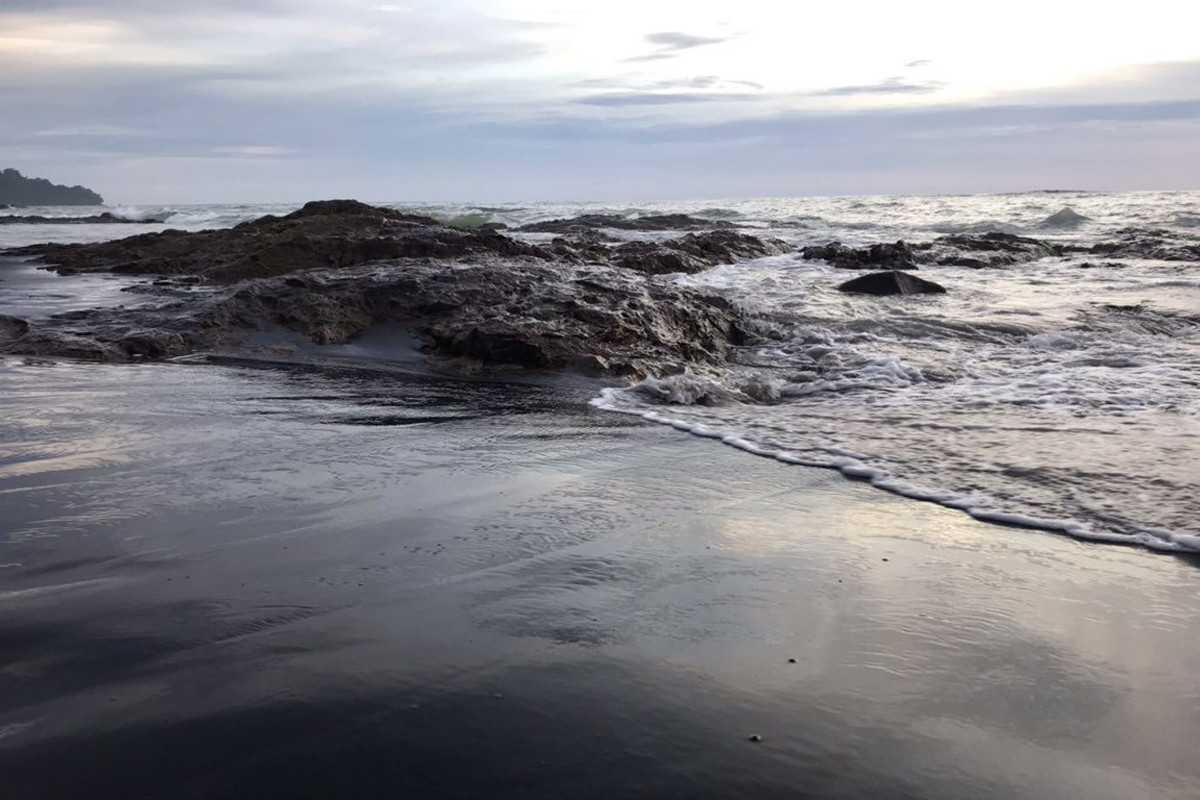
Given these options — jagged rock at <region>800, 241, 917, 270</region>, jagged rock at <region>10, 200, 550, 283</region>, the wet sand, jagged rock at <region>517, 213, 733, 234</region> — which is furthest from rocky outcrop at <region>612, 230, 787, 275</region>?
the wet sand

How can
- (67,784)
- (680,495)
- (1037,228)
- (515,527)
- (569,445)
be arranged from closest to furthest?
1. (67,784)
2. (515,527)
3. (680,495)
4. (569,445)
5. (1037,228)

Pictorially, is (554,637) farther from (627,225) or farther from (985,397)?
(627,225)

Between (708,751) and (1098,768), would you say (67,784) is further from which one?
(1098,768)

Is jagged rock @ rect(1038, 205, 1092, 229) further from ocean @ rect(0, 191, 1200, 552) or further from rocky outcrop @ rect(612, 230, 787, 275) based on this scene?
ocean @ rect(0, 191, 1200, 552)

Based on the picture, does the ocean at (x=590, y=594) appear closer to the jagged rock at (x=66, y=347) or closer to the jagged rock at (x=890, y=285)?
the jagged rock at (x=66, y=347)

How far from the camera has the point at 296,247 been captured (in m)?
9.97

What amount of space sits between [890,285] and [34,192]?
157 meters

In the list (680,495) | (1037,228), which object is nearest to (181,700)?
(680,495)

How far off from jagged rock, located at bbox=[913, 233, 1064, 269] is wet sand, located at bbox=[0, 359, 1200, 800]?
12.9 metres

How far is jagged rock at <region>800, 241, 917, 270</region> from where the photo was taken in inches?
549

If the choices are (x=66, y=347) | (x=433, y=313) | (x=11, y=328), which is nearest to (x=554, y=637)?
(x=433, y=313)

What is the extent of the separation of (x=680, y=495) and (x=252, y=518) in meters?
1.52

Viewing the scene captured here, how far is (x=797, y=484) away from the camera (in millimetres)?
3811

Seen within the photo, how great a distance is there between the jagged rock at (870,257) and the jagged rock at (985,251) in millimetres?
913
